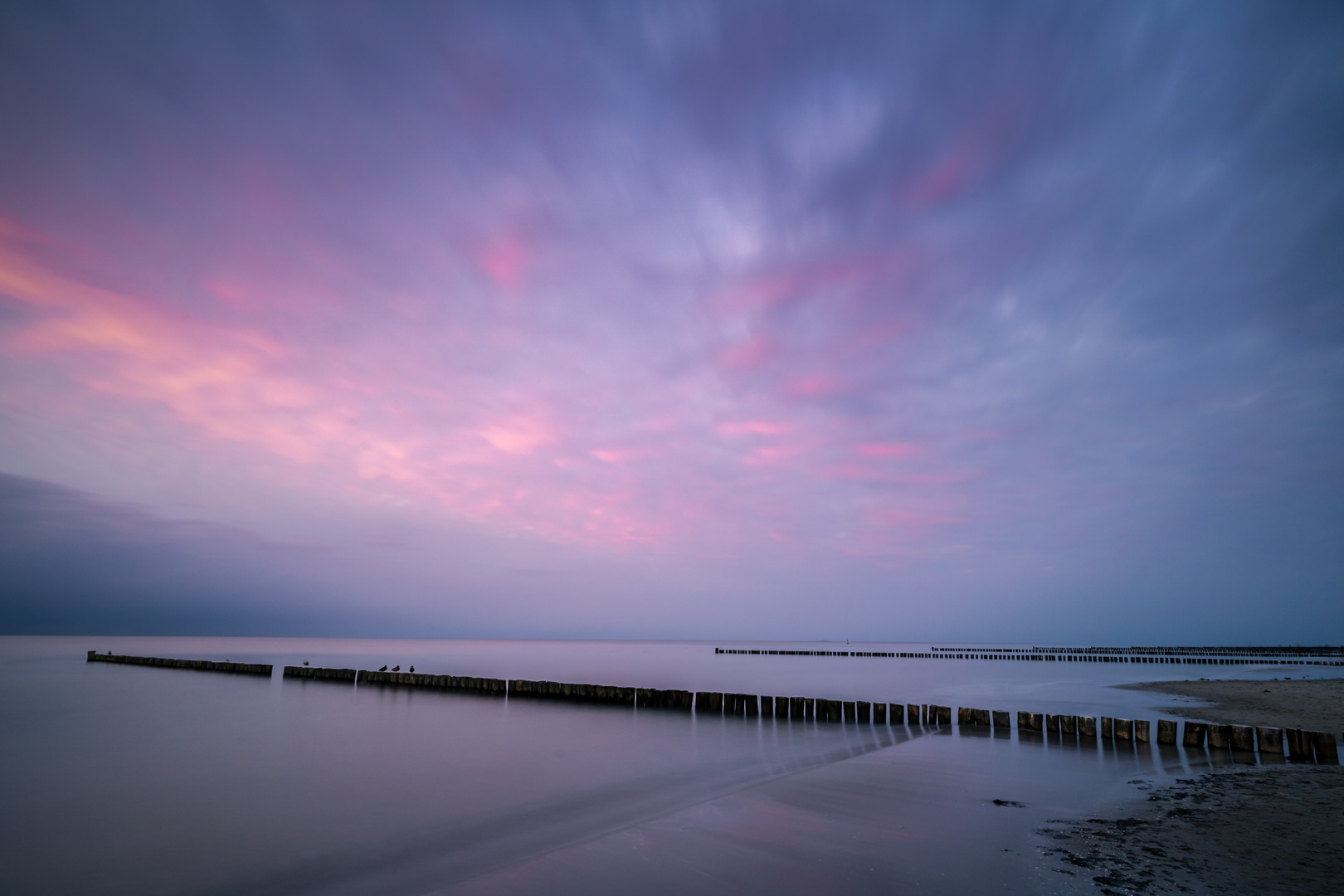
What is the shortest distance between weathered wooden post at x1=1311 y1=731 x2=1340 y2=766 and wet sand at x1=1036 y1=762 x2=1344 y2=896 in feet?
11.2

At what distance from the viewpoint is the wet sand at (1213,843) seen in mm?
7746

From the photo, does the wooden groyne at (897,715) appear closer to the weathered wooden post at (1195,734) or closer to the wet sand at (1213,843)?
the weathered wooden post at (1195,734)

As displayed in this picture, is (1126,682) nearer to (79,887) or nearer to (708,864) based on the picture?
(708,864)

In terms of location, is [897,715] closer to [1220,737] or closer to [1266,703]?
[1220,737]

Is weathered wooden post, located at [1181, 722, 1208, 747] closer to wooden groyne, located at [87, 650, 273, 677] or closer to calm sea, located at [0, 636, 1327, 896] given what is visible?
calm sea, located at [0, 636, 1327, 896]

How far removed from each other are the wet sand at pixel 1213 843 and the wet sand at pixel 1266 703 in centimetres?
1351

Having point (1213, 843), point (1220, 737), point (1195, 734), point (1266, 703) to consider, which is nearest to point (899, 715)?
point (1195, 734)

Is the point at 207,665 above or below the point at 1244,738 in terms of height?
below

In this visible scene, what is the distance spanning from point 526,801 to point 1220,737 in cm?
1786

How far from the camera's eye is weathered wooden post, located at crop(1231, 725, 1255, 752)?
54.8ft

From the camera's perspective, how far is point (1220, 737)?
1758cm

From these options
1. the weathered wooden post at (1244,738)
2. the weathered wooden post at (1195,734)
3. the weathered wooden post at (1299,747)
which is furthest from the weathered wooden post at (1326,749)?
the weathered wooden post at (1195,734)

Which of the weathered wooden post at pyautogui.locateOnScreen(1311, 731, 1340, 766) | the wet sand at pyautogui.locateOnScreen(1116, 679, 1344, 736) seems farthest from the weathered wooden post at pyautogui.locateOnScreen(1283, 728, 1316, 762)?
the wet sand at pyautogui.locateOnScreen(1116, 679, 1344, 736)

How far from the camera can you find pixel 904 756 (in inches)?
666
